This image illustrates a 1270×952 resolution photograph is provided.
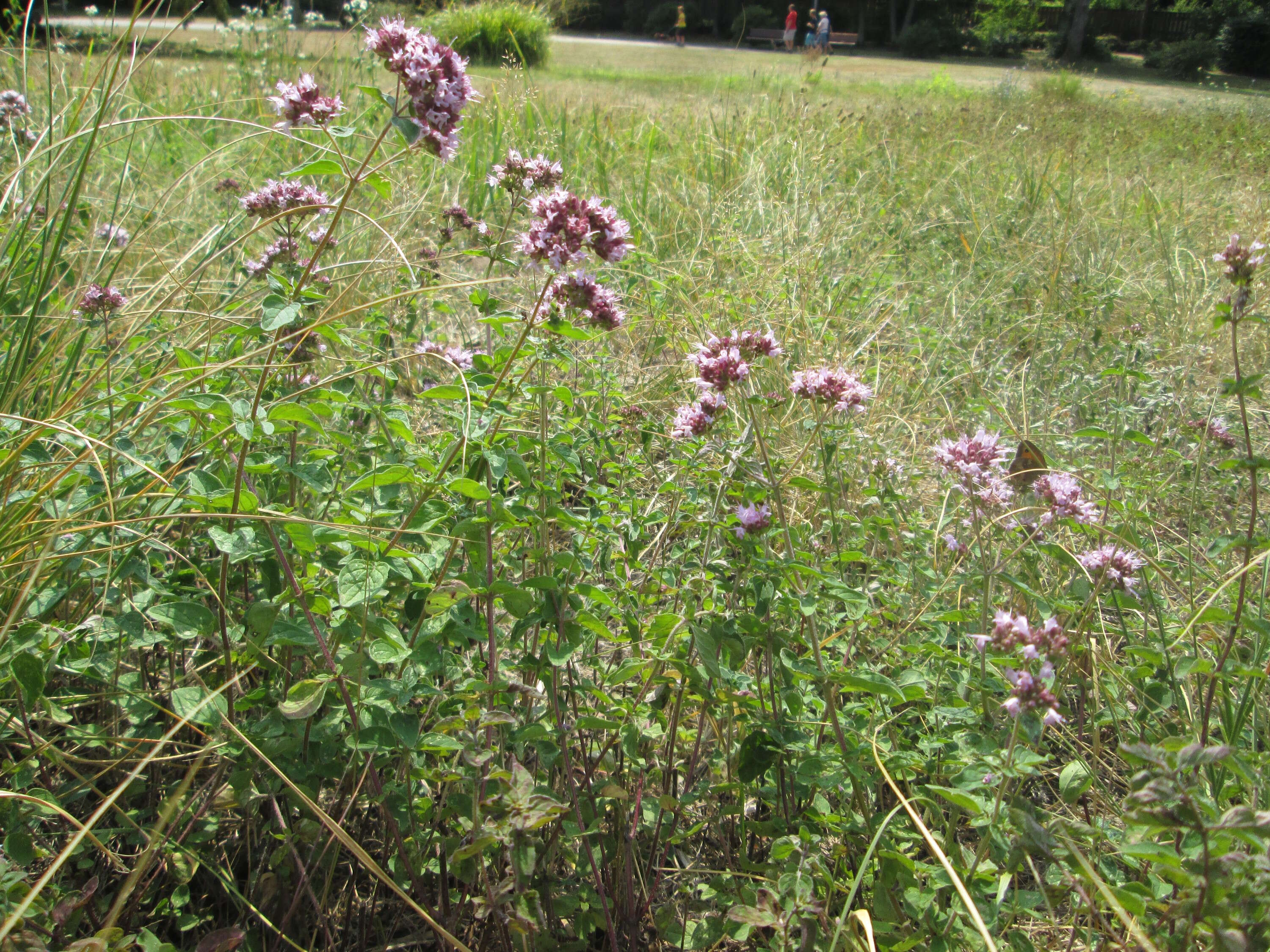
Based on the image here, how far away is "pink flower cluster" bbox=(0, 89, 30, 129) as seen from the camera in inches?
109

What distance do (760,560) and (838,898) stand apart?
1.92ft

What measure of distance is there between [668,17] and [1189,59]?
17476mm

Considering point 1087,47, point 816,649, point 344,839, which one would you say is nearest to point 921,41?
point 1087,47

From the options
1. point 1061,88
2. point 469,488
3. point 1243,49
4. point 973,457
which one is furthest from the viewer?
point 1243,49

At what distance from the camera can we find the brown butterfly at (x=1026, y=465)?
194 centimetres

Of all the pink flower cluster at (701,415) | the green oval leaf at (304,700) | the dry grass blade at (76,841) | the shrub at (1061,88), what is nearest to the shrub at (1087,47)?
the shrub at (1061,88)

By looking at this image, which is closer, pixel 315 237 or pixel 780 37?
pixel 315 237

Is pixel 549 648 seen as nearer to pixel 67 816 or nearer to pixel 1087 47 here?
pixel 67 816

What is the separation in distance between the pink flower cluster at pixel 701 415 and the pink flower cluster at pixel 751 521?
0.64 feet

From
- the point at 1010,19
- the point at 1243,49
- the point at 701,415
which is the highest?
the point at 1010,19

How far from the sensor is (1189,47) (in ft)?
83.4

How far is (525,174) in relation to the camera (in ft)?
6.06

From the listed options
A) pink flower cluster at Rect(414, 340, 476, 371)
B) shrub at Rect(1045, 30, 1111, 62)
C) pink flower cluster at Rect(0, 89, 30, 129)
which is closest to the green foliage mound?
shrub at Rect(1045, 30, 1111, 62)

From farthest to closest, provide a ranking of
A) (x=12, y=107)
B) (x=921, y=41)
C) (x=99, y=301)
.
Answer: (x=921, y=41) → (x=12, y=107) → (x=99, y=301)
